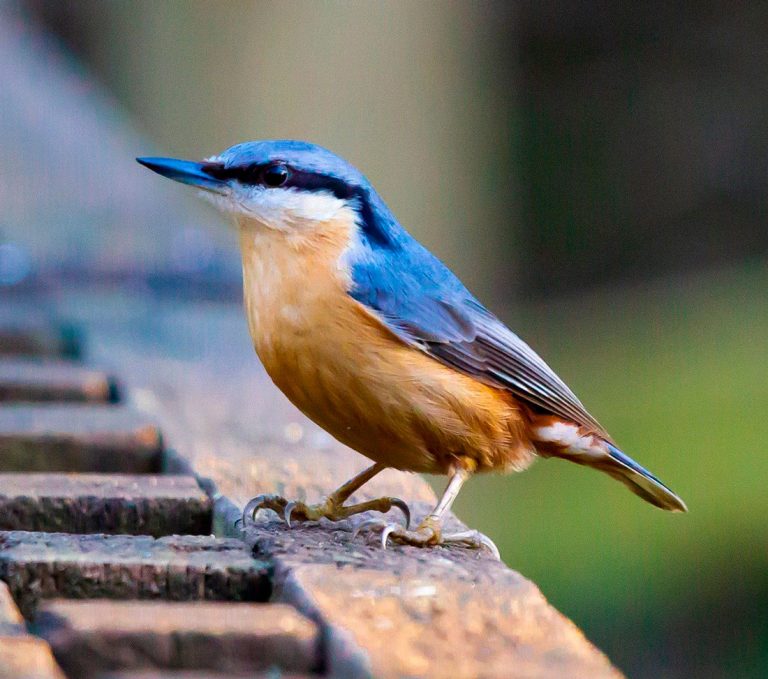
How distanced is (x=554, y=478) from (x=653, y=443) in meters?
1.25

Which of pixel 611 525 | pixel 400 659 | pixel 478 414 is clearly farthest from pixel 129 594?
pixel 611 525

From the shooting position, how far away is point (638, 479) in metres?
3.29

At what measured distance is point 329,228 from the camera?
9.48 ft

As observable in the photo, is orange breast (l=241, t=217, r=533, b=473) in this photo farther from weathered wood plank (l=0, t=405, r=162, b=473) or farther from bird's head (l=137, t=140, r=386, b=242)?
weathered wood plank (l=0, t=405, r=162, b=473)

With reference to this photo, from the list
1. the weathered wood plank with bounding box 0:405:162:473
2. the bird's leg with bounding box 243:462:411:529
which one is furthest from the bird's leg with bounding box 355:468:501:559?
the weathered wood plank with bounding box 0:405:162:473

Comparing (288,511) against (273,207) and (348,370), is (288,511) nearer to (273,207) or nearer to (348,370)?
(348,370)

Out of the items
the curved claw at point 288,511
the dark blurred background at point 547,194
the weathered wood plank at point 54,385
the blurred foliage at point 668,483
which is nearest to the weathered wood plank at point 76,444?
the weathered wood plank at point 54,385

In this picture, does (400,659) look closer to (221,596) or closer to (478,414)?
(221,596)

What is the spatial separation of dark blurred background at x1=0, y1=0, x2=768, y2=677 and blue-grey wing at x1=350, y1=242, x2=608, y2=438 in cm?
256

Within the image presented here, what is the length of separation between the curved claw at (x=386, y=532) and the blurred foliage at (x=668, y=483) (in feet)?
15.7

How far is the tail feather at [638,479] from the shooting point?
3.23 meters

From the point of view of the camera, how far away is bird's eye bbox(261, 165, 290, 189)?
2.89 metres

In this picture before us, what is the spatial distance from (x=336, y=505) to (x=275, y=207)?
61 centimetres

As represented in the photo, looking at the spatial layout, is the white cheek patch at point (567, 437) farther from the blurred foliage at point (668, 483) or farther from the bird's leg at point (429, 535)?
the blurred foliage at point (668, 483)
